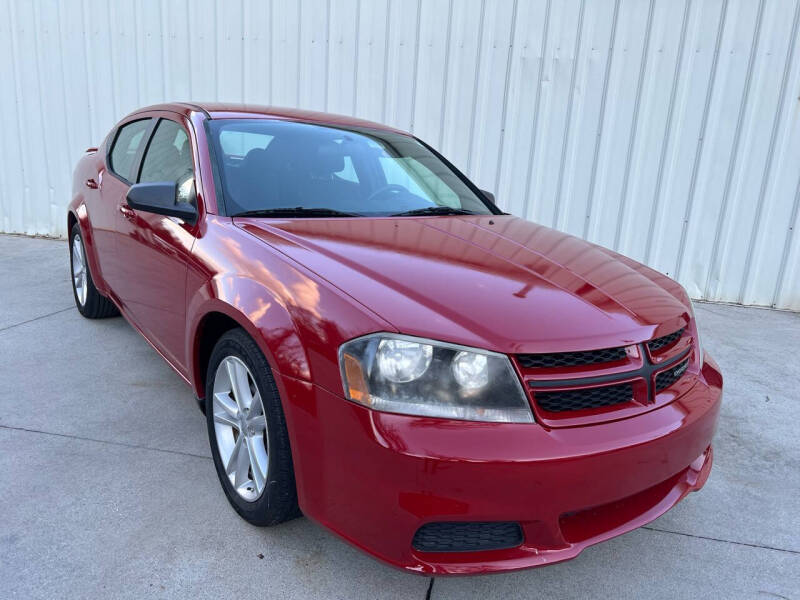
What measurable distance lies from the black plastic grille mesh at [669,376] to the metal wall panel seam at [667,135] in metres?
4.01

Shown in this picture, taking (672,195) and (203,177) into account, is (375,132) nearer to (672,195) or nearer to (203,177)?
(203,177)

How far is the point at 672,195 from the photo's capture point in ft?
17.9

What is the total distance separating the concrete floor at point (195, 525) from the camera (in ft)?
5.80

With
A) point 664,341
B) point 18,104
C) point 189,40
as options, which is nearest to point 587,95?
point 664,341

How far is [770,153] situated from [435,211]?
4329 millimetres

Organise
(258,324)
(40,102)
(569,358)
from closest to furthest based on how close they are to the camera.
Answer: (569,358), (258,324), (40,102)

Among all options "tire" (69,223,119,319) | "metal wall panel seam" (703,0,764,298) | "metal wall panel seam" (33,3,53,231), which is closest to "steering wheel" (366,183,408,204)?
"tire" (69,223,119,319)

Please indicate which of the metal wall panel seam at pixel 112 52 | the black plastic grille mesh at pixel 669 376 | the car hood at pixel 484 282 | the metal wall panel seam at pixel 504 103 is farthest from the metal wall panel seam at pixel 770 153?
the metal wall panel seam at pixel 112 52

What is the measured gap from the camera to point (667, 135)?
5355 millimetres

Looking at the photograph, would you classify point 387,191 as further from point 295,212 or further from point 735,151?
point 735,151

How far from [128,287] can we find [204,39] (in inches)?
172

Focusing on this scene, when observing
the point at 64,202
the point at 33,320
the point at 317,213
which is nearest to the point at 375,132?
the point at 317,213

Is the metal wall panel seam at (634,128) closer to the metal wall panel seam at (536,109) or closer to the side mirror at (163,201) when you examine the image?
the metal wall panel seam at (536,109)

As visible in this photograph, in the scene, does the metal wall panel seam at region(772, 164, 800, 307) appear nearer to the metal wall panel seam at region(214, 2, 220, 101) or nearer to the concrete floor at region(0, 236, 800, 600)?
the concrete floor at region(0, 236, 800, 600)
